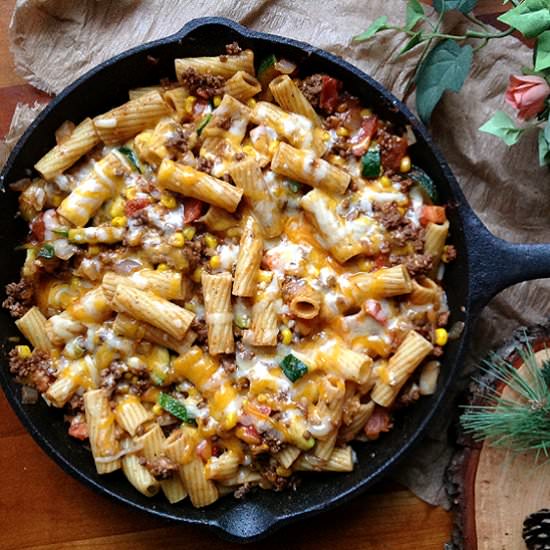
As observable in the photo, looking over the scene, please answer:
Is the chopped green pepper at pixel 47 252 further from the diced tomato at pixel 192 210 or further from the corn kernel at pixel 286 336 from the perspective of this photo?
the corn kernel at pixel 286 336

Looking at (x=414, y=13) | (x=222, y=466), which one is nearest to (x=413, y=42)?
(x=414, y=13)

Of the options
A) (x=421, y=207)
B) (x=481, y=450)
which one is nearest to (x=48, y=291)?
(x=421, y=207)

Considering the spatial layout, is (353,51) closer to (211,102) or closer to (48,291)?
(211,102)

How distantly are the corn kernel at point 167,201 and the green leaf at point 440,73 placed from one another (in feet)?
2.65

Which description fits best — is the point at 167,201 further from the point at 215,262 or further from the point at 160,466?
the point at 160,466

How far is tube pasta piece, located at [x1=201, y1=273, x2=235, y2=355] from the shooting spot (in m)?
2.33

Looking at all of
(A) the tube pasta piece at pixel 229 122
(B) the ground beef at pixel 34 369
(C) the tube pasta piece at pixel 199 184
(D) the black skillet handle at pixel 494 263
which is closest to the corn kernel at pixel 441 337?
(D) the black skillet handle at pixel 494 263

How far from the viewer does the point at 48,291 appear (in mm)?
2529

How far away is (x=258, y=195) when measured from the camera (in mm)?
2352

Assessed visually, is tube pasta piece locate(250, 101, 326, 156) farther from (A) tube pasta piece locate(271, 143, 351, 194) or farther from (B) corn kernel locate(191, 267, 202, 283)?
(B) corn kernel locate(191, 267, 202, 283)

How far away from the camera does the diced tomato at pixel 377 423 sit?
245 cm

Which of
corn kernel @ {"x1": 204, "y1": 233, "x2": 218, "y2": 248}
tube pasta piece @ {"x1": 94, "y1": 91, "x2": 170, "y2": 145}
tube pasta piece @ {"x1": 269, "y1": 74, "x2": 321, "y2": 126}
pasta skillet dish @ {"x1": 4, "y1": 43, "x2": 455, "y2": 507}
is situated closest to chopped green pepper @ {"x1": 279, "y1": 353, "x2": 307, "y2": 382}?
pasta skillet dish @ {"x1": 4, "y1": 43, "x2": 455, "y2": 507}

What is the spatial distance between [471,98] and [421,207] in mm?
471

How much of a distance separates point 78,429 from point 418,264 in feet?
3.70
